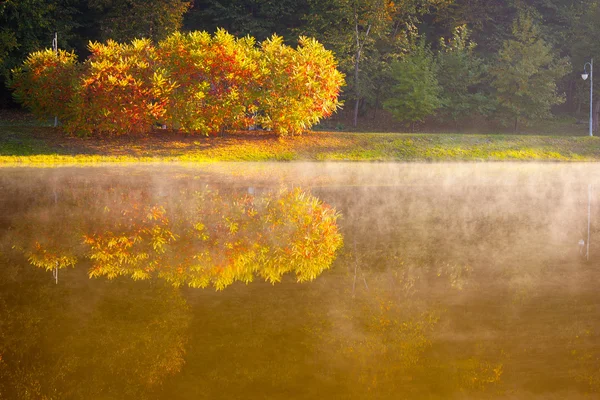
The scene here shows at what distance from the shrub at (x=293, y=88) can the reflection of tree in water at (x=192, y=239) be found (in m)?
14.5

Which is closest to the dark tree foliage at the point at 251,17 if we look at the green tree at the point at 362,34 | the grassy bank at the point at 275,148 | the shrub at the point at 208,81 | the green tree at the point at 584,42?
the green tree at the point at 362,34

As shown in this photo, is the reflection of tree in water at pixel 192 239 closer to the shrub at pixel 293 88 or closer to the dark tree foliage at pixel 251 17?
the shrub at pixel 293 88

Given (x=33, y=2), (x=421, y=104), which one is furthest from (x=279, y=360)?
(x=33, y=2)

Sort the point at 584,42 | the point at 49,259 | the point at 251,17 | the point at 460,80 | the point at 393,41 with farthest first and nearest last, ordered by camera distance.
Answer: the point at 251,17 < the point at 393,41 < the point at 460,80 < the point at 584,42 < the point at 49,259

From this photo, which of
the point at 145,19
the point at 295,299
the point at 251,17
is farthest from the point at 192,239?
the point at 251,17

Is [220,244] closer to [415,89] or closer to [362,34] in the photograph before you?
[415,89]

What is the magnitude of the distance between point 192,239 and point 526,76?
3796cm

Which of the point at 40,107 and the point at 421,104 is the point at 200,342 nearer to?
the point at 40,107

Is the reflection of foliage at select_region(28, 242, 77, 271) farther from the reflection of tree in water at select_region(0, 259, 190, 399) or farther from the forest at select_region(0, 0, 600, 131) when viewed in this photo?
the forest at select_region(0, 0, 600, 131)

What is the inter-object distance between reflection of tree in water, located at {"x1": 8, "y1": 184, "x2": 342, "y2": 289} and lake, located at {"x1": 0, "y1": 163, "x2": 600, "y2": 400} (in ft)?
0.14

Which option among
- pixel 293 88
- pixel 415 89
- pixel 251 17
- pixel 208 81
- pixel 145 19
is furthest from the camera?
pixel 251 17

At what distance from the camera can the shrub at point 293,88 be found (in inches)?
1074

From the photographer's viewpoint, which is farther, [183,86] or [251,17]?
[251,17]

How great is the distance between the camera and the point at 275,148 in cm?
2619
